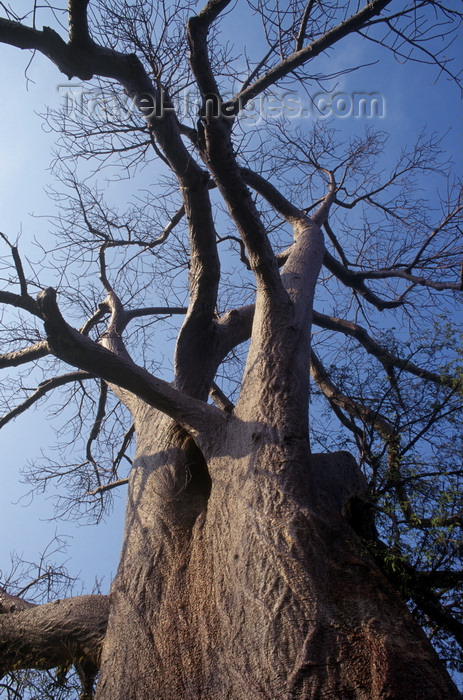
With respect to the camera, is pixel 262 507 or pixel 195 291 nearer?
pixel 262 507

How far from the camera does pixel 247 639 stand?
1640mm

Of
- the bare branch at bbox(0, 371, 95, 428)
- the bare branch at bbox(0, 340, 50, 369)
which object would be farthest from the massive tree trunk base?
the bare branch at bbox(0, 371, 95, 428)

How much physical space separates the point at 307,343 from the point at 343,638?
1722mm

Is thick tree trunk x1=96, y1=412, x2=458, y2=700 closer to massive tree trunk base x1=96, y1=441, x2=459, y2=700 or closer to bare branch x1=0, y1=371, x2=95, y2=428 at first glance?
massive tree trunk base x1=96, y1=441, x2=459, y2=700

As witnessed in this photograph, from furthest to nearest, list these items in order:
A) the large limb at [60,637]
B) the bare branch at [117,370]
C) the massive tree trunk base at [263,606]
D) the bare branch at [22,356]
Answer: the bare branch at [22,356] < the large limb at [60,637] < the bare branch at [117,370] < the massive tree trunk base at [263,606]

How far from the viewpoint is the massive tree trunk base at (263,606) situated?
1467 mm

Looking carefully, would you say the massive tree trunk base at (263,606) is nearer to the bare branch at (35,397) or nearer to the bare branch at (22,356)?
the bare branch at (22,356)

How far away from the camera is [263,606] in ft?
5.46

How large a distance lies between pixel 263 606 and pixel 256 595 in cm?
5

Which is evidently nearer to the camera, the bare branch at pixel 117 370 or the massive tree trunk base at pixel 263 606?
the massive tree trunk base at pixel 263 606

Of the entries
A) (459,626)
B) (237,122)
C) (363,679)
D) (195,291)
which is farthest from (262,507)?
(237,122)

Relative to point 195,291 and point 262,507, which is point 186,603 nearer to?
point 262,507

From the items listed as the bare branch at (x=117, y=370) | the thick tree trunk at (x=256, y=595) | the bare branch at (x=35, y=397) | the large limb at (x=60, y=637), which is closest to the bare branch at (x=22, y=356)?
the bare branch at (x=35, y=397)

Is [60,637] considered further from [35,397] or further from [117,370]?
[35,397]
